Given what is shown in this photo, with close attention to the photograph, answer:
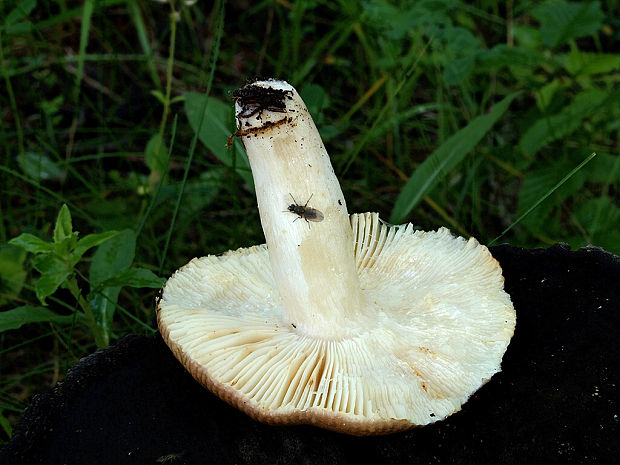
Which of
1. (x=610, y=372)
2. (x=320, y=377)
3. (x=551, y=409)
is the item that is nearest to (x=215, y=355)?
(x=320, y=377)

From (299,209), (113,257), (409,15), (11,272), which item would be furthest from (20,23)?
(299,209)

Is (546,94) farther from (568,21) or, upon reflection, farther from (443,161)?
(443,161)

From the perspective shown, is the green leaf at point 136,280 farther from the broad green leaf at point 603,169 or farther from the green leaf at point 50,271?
the broad green leaf at point 603,169

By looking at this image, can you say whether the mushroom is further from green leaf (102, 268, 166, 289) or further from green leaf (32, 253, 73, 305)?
green leaf (32, 253, 73, 305)

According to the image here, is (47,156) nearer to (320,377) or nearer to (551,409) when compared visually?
(320,377)

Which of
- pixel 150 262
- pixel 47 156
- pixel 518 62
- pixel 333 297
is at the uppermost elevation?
pixel 518 62

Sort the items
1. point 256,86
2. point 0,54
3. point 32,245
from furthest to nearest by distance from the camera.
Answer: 1. point 0,54
2. point 32,245
3. point 256,86

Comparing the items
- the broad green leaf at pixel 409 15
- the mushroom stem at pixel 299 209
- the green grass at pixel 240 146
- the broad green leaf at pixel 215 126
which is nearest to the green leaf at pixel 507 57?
the green grass at pixel 240 146
